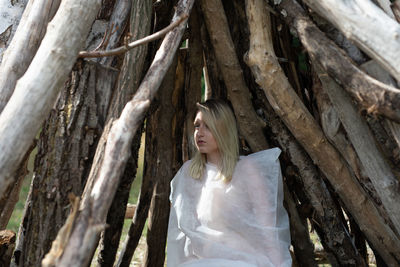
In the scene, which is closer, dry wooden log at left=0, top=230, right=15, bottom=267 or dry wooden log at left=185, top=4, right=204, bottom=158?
dry wooden log at left=0, top=230, right=15, bottom=267

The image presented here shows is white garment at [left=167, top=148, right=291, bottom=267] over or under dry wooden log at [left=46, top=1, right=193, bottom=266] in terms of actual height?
under

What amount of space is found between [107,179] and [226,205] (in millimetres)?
1148

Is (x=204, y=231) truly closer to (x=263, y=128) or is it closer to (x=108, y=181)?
(x=263, y=128)

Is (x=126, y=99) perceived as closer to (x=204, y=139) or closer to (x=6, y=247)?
(x=204, y=139)

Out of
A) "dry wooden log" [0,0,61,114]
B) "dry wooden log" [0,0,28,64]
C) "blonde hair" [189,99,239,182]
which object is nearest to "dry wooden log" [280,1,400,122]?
"blonde hair" [189,99,239,182]

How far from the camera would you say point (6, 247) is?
2.97 m

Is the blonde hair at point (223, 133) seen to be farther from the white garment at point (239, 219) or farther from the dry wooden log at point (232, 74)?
the dry wooden log at point (232, 74)

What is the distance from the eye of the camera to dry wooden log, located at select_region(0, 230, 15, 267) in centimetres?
296

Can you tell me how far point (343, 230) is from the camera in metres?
3.46

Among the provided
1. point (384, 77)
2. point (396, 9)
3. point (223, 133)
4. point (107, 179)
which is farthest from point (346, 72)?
point (107, 179)

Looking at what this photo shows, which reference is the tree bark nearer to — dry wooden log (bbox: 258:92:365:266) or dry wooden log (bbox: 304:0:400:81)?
dry wooden log (bbox: 258:92:365:266)

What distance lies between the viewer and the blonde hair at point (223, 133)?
324cm

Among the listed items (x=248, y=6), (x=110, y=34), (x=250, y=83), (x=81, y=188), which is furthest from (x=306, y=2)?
(x=81, y=188)

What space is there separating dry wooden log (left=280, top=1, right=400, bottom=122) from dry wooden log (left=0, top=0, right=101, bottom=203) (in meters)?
1.13
